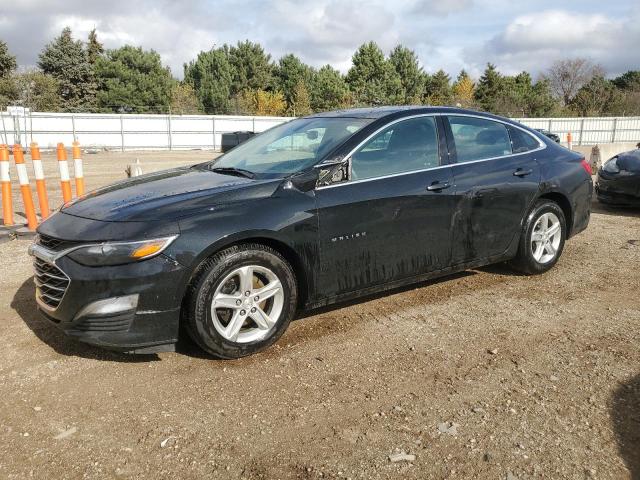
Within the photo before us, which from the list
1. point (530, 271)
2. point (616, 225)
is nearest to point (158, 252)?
point (530, 271)

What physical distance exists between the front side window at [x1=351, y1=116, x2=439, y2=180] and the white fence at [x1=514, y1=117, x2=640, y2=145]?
3613 cm

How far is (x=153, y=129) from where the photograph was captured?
1312 inches

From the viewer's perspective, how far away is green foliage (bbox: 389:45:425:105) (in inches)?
2231

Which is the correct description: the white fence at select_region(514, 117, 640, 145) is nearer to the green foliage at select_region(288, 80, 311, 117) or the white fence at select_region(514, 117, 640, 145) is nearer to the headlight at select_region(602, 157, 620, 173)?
the green foliage at select_region(288, 80, 311, 117)

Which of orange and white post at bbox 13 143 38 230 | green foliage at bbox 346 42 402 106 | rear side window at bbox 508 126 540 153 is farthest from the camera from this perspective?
green foliage at bbox 346 42 402 106

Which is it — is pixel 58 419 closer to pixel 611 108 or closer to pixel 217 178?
pixel 217 178

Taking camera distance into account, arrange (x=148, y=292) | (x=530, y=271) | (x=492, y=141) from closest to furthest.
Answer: (x=148, y=292), (x=492, y=141), (x=530, y=271)

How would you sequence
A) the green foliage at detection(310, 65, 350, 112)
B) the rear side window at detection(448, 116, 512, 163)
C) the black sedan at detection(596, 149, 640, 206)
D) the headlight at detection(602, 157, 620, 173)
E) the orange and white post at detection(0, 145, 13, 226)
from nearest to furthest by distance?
the rear side window at detection(448, 116, 512, 163) → the orange and white post at detection(0, 145, 13, 226) → the black sedan at detection(596, 149, 640, 206) → the headlight at detection(602, 157, 620, 173) → the green foliage at detection(310, 65, 350, 112)

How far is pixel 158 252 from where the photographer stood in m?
3.21

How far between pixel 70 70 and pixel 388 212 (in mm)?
52095

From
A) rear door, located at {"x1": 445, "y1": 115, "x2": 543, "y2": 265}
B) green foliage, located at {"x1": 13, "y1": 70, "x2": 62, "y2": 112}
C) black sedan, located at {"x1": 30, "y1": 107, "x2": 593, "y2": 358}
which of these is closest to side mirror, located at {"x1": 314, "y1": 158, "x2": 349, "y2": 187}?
black sedan, located at {"x1": 30, "y1": 107, "x2": 593, "y2": 358}

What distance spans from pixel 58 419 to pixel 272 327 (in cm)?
135

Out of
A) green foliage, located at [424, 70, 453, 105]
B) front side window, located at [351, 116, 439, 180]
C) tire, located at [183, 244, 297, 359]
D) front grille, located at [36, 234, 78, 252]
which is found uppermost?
green foliage, located at [424, 70, 453, 105]

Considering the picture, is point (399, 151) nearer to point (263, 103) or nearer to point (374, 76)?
point (263, 103)
